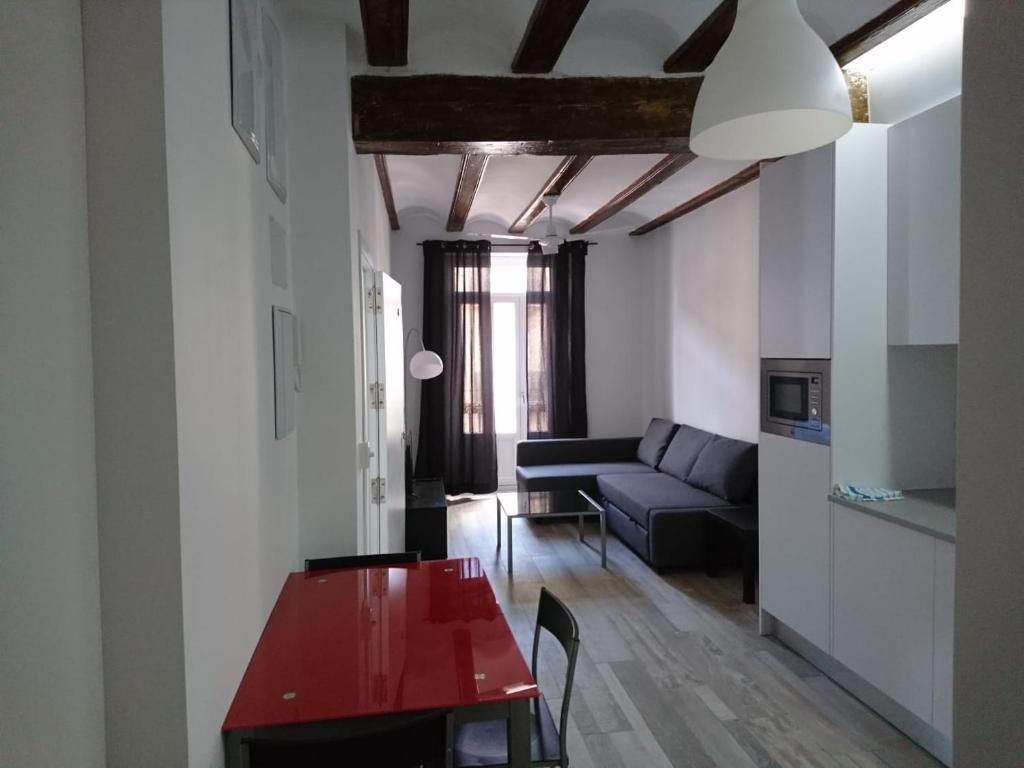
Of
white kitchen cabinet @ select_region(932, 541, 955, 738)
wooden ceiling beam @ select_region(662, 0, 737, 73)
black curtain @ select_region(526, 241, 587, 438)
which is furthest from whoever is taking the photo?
black curtain @ select_region(526, 241, 587, 438)

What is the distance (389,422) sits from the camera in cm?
354

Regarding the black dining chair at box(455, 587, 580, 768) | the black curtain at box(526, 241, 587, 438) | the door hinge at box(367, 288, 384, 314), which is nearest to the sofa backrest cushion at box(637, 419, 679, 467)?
the black curtain at box(526, 241, 587, 438)

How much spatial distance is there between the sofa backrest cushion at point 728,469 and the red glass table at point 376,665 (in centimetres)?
272

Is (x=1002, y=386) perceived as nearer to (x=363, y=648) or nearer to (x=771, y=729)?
(x=363, y=648)

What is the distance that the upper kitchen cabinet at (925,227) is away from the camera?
2.54m

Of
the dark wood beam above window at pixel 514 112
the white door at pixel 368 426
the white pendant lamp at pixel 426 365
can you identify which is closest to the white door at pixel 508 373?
the white pendant lamp at pixel 426 365

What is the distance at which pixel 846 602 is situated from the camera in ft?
9.02

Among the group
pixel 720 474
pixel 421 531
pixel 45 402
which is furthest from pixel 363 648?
pixel 720 474

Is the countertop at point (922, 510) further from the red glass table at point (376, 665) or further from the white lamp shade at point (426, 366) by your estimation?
the white lamp shade at point (426, 366)

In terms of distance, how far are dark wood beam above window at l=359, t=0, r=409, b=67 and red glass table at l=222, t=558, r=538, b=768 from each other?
203 cm

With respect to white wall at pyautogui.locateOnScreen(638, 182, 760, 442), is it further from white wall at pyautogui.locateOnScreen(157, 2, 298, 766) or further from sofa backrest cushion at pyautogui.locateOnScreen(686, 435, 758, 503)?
white wall at pyautogui.locateOnScreen(157, 2, 298, 766)

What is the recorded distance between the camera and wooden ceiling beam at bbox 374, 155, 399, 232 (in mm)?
4030

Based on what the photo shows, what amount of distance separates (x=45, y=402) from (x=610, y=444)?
18.9 ft

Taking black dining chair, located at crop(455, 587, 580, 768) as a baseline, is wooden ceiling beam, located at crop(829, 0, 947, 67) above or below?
above
